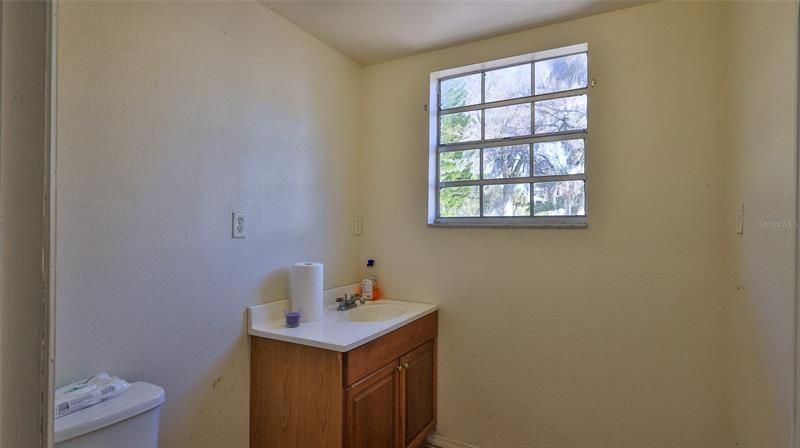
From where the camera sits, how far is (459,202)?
2.31 m

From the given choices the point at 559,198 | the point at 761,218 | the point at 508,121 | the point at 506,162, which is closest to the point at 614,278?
the point at 559,198

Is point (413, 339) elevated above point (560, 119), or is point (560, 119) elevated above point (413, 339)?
point (560, 119)

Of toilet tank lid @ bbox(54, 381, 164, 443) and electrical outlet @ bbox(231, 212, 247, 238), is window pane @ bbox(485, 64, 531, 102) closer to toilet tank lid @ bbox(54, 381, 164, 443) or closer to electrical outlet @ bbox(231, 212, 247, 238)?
electrical outlet @ bbox(231, 212, 247, 238)

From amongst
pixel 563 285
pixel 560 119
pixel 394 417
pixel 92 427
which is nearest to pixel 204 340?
pixel 92 427

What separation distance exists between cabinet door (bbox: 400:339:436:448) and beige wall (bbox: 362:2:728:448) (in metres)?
0.08


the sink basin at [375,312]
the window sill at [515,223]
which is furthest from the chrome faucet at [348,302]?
the window sill at [515,223]

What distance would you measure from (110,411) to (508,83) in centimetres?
225

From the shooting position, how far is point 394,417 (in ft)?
6.04

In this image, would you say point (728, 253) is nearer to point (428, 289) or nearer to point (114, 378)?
point (428, 289)

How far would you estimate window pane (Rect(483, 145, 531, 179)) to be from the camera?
2.11m

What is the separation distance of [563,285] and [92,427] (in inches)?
75.6

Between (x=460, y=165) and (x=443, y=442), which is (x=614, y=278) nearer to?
(x=460, y=165)

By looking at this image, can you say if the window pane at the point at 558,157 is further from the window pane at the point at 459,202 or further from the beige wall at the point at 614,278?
the window pane at the point at 459,202

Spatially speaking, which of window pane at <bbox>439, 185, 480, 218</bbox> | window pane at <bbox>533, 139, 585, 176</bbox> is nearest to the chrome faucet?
window pane at <bbox>439, 185, 480, 218</bbox>
